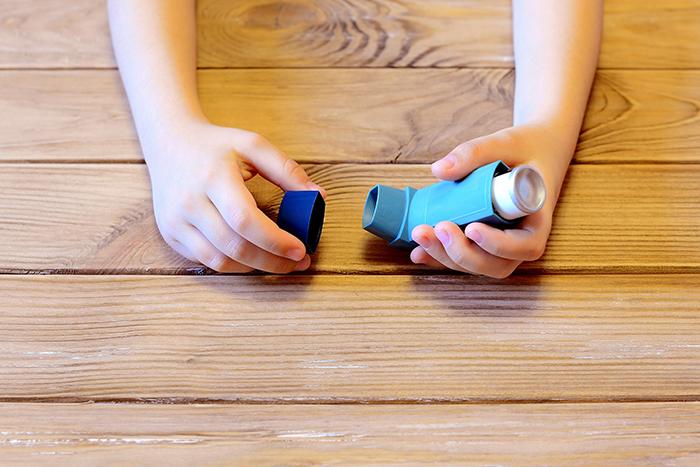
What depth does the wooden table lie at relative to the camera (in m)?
0.58

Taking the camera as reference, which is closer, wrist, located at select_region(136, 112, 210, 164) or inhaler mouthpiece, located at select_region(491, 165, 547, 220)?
inhaler mouthpiece, located at select_region(491, 165, 547, 220)

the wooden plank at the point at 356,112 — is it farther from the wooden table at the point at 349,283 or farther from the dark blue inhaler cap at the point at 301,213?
the dark blue inhaler cap at the point at 301,213

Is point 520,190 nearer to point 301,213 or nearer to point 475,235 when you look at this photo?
point 475,235

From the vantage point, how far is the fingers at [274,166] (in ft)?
2.10

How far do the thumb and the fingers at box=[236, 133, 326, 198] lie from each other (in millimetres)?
129

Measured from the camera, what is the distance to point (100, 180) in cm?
70

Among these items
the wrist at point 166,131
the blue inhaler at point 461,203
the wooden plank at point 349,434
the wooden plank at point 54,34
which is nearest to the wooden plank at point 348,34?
the wooden plank at point 54,34

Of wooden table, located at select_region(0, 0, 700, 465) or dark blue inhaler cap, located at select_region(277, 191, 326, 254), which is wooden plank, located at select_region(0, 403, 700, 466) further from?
dark blue inhaler cap, located at select_region(277, 191, 326, 254)

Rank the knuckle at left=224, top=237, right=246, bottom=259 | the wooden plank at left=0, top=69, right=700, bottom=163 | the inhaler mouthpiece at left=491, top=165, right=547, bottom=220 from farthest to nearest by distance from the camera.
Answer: the wooden plank at left=0, top=69, right=700, bottom=163
the knuckle at left=224, top=237, right=246, bottom=259
the inhaler mouthpiece at left=491, top=165, right=547, bottom=220

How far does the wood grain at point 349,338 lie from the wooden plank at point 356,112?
155 mm

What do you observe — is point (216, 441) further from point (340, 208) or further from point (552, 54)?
point (552, 54)

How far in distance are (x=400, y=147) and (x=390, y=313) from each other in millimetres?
193

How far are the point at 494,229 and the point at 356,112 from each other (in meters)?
0.25

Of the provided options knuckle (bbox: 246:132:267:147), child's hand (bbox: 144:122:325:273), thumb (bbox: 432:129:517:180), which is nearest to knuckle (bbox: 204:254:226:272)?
child's hand (bbox: 144:122:325:273)
